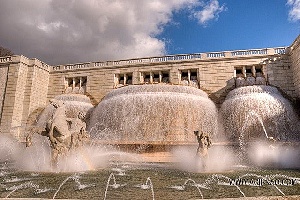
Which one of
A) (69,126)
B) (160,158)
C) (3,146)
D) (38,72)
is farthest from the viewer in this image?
(38,72)

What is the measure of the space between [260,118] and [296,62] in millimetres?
6957

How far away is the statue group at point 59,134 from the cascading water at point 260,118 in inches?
452

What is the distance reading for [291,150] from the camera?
37.3 ft

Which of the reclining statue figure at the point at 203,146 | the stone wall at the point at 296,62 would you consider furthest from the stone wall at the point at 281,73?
the reclining statue figure at the point at 203,146

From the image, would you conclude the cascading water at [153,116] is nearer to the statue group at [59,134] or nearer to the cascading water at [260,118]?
the cascading water at [260,118]

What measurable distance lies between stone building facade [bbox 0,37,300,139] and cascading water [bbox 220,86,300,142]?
13.3 ft

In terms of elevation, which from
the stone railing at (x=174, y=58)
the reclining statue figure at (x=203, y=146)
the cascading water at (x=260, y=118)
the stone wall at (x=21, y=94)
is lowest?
the reclining statue figure at (x=203, y=146)

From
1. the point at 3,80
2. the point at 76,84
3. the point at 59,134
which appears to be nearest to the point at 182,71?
the point at 76,84

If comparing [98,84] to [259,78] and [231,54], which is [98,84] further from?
[259,78]

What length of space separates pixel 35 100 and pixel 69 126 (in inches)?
680

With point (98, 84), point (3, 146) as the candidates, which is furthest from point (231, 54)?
point (3, 146)

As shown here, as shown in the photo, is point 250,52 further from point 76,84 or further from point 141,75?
point 76,84

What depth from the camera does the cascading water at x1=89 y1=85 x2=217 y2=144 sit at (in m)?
14.9

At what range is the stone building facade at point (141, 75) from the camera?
2161 centimetres
